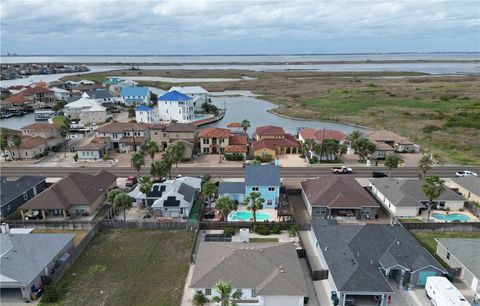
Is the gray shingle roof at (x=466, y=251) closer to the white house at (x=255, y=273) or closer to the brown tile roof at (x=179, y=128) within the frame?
the white house at (x=255, y=273)

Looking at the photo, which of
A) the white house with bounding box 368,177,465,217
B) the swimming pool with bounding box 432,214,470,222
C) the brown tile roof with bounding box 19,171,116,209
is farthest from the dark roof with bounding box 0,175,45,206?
the swimming pool with bounding box 432,214,470,222

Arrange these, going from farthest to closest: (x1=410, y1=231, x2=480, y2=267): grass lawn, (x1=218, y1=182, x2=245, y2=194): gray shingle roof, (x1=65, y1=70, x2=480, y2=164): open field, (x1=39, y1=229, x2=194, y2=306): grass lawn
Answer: (x1=65, y1=70, x2=480, y2=164): open field → (x1=218, y1=182, x2=245, y2=194): gray shingle roof → (x1=410, y1=231, x2=480, y2=267): grass lawn → (x1=39, y1=229, x2=194, y2=306): grass lawn

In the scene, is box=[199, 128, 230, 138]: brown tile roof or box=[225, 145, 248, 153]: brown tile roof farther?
box=[199, 128, 230, 138]: brown tile roof

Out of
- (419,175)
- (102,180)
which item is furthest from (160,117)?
(419,175)

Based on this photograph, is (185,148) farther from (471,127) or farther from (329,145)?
(471,127)

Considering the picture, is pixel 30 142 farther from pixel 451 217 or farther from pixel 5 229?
pixel 451 217

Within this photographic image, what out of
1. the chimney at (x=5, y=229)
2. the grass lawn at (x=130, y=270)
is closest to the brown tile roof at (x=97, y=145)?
the chimney at (x=5, y=229)

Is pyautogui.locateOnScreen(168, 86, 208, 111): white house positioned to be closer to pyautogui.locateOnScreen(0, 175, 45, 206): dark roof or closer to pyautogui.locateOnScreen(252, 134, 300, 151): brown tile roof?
pyautogui.locateOnScreen(252, 134, 300, 151): brown tile roof
